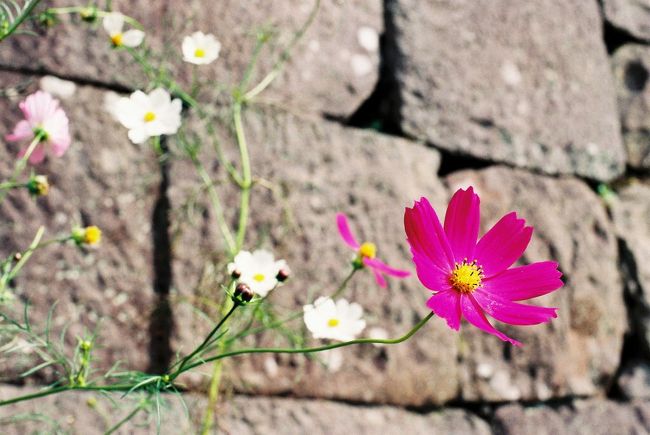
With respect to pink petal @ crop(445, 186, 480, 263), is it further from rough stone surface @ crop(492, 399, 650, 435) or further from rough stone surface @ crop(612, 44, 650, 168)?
rough stone surface @ crop(612, 44, 650, 168)

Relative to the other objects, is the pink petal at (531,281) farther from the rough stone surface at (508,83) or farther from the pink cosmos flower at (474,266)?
the rough stone surface at (508,83)

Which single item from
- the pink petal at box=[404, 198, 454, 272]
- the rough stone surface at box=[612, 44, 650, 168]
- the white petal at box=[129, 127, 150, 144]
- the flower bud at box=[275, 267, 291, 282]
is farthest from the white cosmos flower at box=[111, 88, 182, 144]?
the rough stone surface at box=[612, 44, 650, 168]

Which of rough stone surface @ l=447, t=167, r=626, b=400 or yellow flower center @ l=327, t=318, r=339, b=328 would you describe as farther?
rough stone surface @ l=447, t=167, r=626, b=400

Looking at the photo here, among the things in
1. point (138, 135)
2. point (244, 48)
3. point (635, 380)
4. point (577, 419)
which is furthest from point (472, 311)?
point (635, 380)

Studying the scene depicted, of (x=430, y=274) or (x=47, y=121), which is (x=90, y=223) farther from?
(x=430, y=274)

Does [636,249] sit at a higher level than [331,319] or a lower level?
lower

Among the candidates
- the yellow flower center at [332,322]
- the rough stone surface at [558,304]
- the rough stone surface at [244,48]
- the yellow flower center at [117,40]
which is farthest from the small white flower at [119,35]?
the rough stone surface at [558,304]
